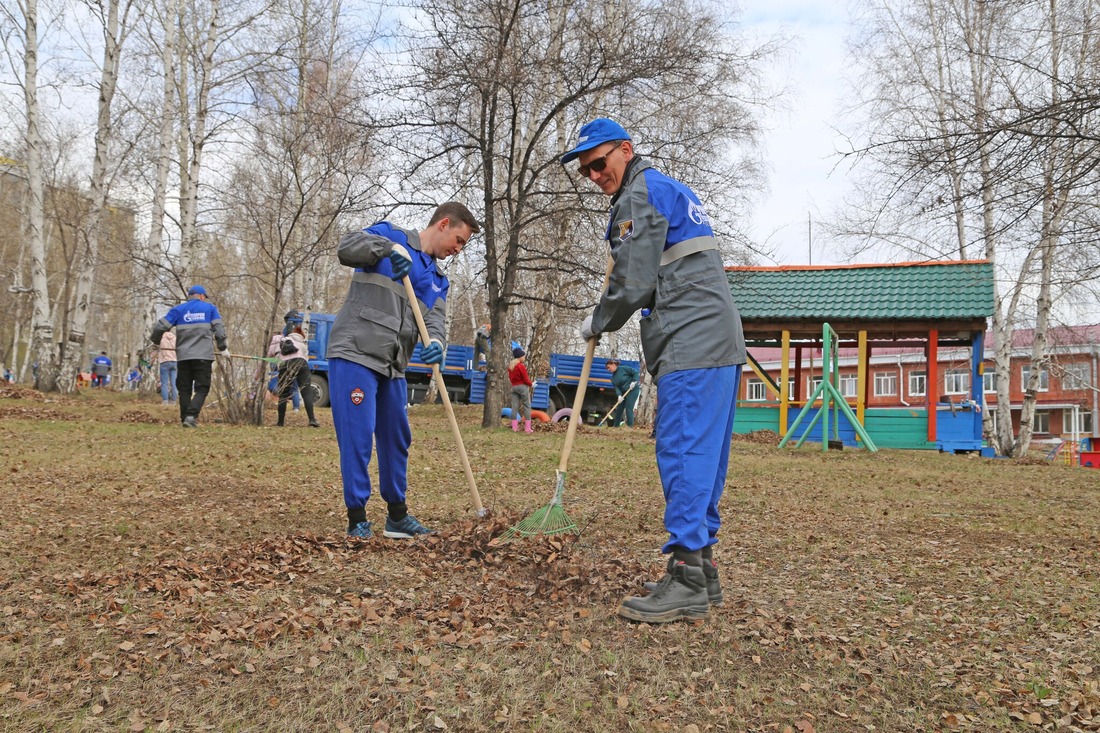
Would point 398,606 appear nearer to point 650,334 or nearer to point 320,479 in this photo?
point 650,334

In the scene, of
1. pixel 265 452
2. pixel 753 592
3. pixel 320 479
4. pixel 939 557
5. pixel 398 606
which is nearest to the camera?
pixel 398 606

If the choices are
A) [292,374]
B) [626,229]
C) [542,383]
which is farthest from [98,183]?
[626,229]

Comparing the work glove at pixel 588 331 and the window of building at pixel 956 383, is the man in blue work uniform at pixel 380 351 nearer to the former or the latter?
the work glove at pixel 588 331

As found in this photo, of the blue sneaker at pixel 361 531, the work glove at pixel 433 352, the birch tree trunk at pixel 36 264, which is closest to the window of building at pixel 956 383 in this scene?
the birch tree trunk at pixel 36 264

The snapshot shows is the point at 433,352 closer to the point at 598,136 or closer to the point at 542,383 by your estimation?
the point at 598,136

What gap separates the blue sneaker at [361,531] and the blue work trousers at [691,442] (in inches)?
80.1

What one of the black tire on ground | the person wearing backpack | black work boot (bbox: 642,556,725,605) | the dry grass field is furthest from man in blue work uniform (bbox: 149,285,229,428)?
black work boot (bbox: 642,556,725,605)

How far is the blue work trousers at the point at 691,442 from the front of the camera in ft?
11.9

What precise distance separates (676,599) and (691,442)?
65 cm

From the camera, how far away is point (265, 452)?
373 inches

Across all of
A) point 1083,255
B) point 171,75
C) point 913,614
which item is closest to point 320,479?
point 913,614

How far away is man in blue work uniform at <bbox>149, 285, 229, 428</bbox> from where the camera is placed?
1193 centimetres

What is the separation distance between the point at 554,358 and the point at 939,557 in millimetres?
21238

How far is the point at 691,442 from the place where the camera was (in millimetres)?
3654
